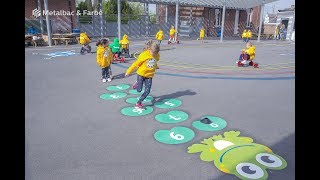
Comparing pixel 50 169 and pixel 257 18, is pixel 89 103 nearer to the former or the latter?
pixel 50 169

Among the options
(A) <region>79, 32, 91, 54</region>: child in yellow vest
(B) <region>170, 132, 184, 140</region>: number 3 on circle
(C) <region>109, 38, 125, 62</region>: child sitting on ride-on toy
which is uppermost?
(A) <region>79, 32, 91, 54</region>: child in yellow vest

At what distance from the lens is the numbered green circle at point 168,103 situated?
6238mm

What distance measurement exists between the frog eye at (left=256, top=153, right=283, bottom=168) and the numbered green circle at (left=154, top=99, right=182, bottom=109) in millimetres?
2679

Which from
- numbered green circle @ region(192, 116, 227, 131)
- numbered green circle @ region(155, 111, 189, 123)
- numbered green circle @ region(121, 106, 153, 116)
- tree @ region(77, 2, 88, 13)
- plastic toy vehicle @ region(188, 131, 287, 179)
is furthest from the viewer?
tree @ region(77, 2, 88, 13)

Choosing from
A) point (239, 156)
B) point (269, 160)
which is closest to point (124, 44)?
point (239, 156)

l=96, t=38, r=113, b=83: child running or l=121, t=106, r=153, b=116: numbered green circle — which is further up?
l=96, t=38, r=113, b=83: child running

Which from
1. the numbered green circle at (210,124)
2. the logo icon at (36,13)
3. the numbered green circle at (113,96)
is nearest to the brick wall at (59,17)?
the logo icon at (36,13)

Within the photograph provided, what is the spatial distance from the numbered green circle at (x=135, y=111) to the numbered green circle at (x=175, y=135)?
3.36ft

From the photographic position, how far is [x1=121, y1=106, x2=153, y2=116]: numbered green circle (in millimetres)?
5680

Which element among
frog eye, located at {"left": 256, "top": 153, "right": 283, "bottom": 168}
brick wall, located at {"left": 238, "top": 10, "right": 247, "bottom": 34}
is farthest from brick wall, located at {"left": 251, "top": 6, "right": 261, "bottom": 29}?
frog eye, located at {"left": 256, "top": 153, "right": 283, "bottom": 168}

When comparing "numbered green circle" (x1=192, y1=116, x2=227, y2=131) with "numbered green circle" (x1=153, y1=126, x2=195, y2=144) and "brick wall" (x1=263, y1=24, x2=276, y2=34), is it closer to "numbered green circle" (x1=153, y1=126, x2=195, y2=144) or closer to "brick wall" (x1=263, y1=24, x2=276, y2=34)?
"numbered green circle" (x1=153, y1=126, x2=195, y2=144)

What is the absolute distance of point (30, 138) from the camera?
14.9 feet

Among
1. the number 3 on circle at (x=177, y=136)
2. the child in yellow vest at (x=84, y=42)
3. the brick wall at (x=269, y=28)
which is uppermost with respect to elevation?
the brick wall at (x=269, y=28)

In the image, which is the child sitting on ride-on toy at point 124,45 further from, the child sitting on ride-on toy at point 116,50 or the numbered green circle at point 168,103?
the numbered green circle at point 168,103
